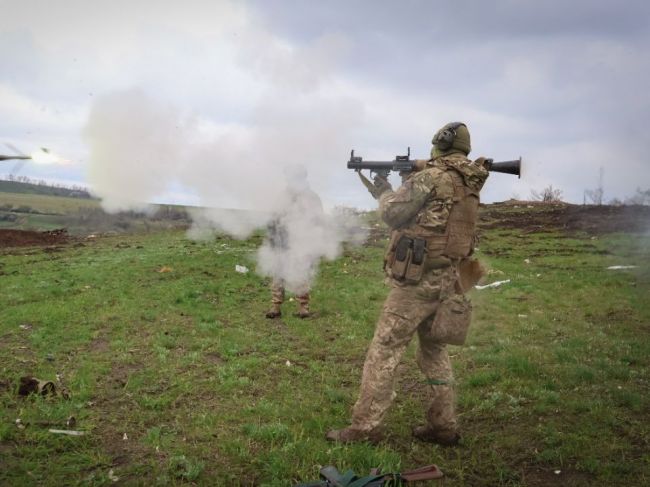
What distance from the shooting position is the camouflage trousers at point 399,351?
221 inches

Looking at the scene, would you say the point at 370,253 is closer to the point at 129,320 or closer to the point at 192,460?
the point at 129,320

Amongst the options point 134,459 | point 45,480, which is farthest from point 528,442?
point 45,480

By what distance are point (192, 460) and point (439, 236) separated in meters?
3.34

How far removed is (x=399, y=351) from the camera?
18.6ft

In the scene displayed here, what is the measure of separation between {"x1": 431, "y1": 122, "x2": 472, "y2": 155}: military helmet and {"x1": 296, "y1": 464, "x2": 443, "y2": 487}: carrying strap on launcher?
126 inches

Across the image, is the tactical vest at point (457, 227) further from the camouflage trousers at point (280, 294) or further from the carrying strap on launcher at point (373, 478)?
the camouflage trousers at point (280, 294)

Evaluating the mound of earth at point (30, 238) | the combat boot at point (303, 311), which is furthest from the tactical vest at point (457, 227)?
the mound of earth at point (30, 238)

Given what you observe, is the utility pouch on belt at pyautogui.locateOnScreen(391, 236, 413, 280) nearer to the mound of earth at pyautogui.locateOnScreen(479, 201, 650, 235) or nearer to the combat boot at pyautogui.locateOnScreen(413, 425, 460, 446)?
the combat boot at pyautogui.locateOnScreen(413, 425, 460, 446)

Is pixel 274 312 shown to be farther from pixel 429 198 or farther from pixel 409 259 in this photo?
pixel 429 198

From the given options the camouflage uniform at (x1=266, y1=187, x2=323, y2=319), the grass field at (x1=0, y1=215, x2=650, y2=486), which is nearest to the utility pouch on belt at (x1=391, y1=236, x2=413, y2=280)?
the grass field at (x1=0, y1=215, x2=650, y2=486)

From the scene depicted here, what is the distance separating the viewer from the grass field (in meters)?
5.29

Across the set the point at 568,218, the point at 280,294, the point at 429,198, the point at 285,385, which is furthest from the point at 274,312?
the point at 568,218

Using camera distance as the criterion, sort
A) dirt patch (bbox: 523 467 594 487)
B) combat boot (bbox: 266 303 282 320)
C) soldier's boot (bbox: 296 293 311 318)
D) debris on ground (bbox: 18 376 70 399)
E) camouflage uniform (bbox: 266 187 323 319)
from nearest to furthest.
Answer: dirt patch (bbox: 523 467 594 487) → debris on ground (bbox: 18 376 70 399) → camouflage uniform (bbox: 266 187 323 319) → combat boot (bbox: 266 303 282 320) → soldier's boot (bbox: 296 293 311 318)

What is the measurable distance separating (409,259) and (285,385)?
3294 mm
